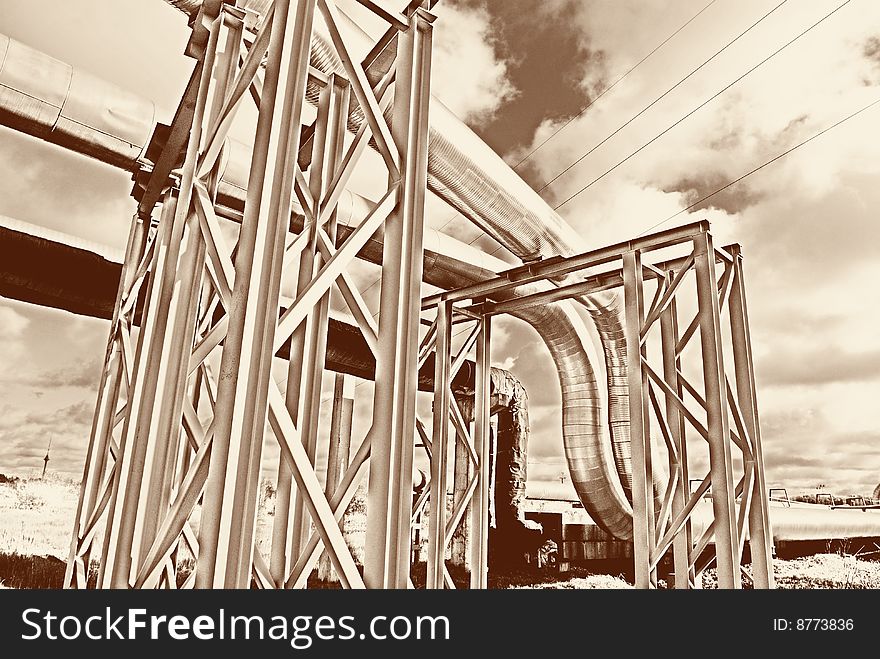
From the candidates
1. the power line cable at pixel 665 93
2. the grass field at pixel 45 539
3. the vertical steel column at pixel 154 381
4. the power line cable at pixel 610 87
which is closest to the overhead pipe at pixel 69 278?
the grass field at pixel 45 539

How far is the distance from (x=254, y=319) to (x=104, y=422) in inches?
137

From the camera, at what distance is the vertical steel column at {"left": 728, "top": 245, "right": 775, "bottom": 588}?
5.53 m

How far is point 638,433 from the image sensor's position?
17.9ft

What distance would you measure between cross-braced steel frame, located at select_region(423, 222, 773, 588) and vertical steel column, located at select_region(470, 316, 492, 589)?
0.48ft

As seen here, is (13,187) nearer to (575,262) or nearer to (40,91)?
(40,91)

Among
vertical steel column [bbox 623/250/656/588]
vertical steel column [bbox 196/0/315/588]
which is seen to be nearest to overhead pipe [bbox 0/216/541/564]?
vertical steel column [bbox 623/250/656/588]

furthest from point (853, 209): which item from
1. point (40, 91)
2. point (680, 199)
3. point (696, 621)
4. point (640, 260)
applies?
point (40, 91)

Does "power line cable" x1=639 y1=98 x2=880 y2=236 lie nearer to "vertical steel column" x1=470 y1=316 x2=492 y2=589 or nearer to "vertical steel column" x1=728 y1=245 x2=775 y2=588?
"vertical steel column" x1=470 y1=316 x2=492 y2=589

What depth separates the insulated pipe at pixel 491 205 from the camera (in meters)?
4.45

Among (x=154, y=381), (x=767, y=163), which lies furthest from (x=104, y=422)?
(x=767, y=163)

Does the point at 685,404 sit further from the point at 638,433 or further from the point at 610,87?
the point at 610,87

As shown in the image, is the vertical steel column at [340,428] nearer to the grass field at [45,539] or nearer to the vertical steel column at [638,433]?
the grass field at [45,539]

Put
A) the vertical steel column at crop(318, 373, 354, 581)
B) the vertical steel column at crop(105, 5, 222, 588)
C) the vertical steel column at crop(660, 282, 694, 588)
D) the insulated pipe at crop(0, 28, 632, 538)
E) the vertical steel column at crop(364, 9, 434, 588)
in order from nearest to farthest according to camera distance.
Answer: the vertical steel column at crop(364, 9, 434, 588)
the vertical steel column at crop(105, 5, 222, 588)
the insulated pipe at crop(0, 28, 632, 538)
the vertical steel column at crop(660, 282, 694, 588)
the vertical steel column at crop(318, 373, 354, 581)

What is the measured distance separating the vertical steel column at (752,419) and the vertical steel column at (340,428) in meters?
4.95
